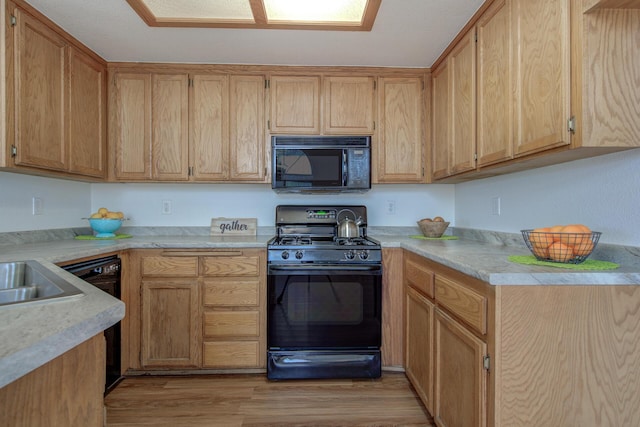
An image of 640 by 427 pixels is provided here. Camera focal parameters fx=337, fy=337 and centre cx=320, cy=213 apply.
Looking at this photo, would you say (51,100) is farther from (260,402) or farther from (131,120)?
(260,402)

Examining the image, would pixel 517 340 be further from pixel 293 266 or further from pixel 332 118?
pixel 332 118

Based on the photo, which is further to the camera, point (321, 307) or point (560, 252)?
point (321, 307)

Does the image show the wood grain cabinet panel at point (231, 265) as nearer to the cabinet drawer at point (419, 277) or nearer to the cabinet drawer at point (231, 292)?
the cabinet drawer at point (231, 292)

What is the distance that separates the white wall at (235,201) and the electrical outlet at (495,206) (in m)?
0.62

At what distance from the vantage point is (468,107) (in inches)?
77.4

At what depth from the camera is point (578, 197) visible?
5.03 ft

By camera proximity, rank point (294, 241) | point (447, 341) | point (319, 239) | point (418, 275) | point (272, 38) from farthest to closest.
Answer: point (319, 239), point (294, 241), point (272, 38), point (418, 275), point (447, 341)

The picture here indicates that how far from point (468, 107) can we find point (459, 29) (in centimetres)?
48

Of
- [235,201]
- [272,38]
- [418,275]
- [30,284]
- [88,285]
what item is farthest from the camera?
[235,201]

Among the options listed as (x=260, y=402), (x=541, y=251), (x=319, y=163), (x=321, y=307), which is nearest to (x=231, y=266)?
(x=321, y=307)

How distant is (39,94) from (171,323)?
1550 millimetres

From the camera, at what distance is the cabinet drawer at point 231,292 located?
2223mm

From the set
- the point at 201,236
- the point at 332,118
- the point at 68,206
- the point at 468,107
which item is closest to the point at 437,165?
the point at 468,107

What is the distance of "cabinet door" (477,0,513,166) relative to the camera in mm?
1573
